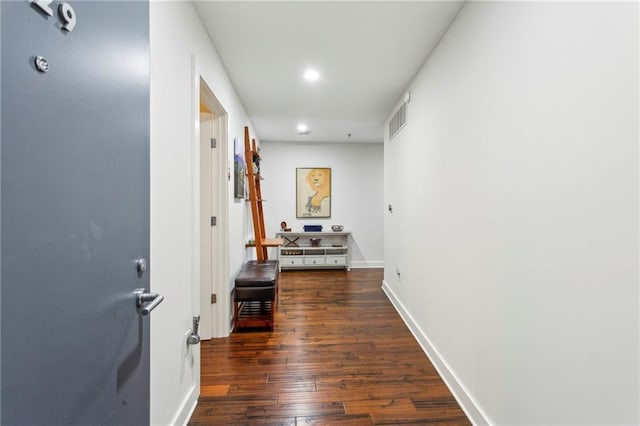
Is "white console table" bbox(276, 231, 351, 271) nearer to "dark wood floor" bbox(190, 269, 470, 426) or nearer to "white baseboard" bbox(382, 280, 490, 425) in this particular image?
"dark wood floor" bbox(190, 269, 470, 426)

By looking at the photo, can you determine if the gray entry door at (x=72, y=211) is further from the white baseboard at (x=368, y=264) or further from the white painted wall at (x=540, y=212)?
the white baseboard at (x=368, y=264)

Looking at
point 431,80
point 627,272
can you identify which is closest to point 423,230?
point 431,80

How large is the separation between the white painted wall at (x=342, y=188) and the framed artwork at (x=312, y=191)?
87 mm

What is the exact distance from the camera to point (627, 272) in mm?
761

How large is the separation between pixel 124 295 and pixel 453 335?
1.86 m

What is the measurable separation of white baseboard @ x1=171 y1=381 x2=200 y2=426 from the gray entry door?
0.64 metres

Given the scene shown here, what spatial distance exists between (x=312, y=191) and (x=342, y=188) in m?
0.59

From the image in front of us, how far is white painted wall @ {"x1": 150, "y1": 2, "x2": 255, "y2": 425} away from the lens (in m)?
1.18

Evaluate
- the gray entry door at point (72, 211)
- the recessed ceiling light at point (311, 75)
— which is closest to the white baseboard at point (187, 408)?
the gray entry door at point (72, 211)

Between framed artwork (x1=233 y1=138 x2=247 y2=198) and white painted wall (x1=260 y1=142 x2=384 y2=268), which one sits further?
white painted wall (x1=260 y1=142 x2=384 y2=268)

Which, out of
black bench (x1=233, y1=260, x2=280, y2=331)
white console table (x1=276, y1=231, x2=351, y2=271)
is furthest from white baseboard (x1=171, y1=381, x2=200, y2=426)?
white console table (x1=276, y1=231, x2=351, y2=271)

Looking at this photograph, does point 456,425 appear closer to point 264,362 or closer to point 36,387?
point 264,362

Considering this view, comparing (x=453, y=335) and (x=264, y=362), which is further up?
(x=453, y=335)

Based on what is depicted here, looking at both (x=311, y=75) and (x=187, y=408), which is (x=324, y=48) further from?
(x=187, y=408)
